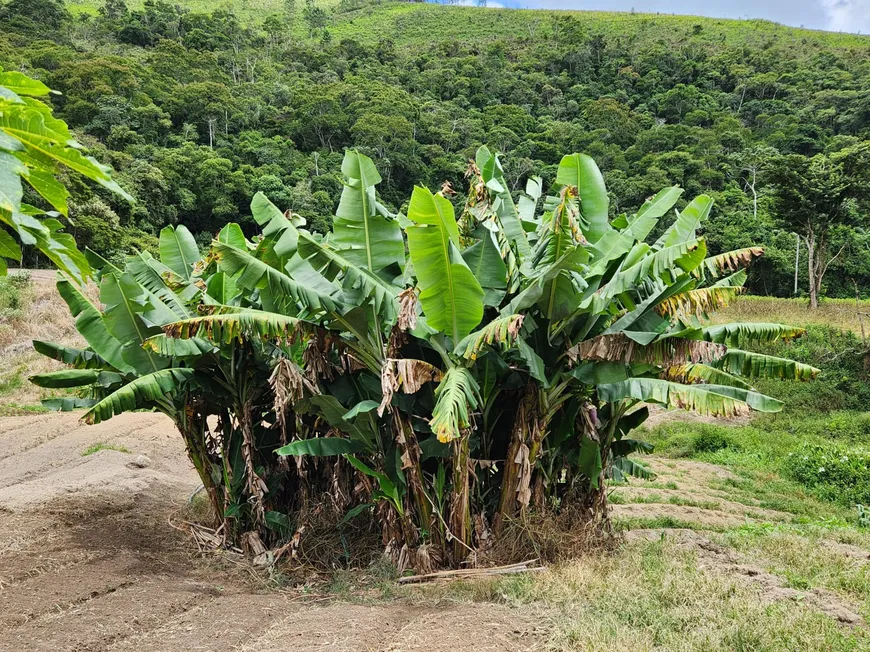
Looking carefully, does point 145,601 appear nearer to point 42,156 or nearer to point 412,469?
point 412,469

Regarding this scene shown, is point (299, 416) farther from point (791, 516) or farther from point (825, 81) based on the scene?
point (825, 81)

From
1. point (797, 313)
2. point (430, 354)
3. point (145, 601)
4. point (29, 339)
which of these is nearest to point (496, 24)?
point (797, 313)

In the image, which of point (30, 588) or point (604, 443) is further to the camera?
point (604, 443)

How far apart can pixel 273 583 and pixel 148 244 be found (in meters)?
32.5

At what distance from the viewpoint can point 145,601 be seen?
18.1 feet

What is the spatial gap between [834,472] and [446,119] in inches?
2212

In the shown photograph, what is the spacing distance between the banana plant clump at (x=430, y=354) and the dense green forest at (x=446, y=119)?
2236 cm

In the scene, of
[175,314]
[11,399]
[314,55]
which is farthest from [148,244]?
[314,55]

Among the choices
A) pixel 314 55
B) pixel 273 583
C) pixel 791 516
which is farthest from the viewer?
pixel 314 55

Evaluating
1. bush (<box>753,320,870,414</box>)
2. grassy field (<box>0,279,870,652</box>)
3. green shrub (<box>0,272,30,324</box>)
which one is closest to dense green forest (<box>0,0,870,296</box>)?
bush (<box>753,320,870,414</box>)

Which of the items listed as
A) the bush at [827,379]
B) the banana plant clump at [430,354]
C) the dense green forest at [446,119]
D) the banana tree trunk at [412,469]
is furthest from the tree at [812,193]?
the banana tree trunk at [412,469]

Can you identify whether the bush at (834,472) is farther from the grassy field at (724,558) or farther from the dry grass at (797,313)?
the dry grass at (797,313)

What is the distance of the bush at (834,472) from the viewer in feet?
36.6

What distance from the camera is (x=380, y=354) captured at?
20.2 feet
